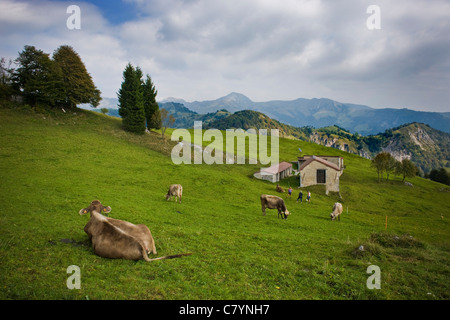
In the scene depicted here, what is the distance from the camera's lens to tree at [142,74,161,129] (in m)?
61.0

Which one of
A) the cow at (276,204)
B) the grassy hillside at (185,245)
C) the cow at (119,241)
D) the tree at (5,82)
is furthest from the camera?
the tree at (5,82)

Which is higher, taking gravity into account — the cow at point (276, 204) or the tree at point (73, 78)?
the tree at point (73, 78)

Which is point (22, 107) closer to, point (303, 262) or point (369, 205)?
point (303, 262)

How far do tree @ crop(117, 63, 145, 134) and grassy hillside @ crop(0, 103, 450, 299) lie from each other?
2231 centimetres

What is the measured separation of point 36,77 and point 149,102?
2432cm

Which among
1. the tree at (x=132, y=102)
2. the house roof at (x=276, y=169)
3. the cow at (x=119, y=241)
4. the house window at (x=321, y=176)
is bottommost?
the house window at (x=321, y=176)

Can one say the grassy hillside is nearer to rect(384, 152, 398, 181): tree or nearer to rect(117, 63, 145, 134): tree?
rect(117, 63, 145, 134): tree

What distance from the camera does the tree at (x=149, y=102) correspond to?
61.0 m

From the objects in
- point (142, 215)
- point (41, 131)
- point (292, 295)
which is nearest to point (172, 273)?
point (292, 295)

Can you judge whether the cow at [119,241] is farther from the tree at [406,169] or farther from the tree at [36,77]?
the tree at [406,169]

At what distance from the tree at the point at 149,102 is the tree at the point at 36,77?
63.9 feet

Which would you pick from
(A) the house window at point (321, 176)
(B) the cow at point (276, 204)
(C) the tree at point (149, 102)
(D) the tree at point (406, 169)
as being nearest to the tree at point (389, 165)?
(D) the tree at point (406, 169)

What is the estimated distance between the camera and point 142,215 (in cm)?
1719
